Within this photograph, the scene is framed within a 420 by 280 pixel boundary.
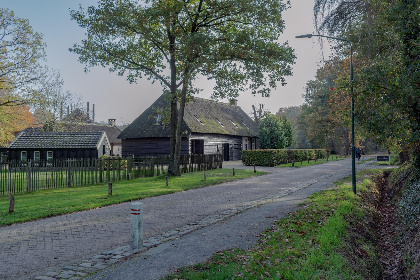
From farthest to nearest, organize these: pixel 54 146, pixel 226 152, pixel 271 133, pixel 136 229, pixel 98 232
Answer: pixel 271 133 < pixel 226 152 < pixel 54 146 < pixel 98 232 < pixel 136 229

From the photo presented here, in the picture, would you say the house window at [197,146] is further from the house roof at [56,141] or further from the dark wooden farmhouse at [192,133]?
the house roof at [56,141]

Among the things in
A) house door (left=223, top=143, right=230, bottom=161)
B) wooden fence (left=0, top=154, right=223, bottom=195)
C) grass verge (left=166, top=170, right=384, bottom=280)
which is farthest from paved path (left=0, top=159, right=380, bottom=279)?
house door (left=223, top=143, right=230, bottom=161)

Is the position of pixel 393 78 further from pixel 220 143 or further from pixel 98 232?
pixel 220 143

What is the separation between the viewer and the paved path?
5629 mm

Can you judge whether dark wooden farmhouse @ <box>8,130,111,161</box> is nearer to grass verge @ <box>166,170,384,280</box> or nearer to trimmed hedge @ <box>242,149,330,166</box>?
trimmed hedge @ <box>242,149,330,166</box>

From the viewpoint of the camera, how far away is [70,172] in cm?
1597

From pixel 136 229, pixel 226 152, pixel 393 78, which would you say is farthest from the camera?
pixel 226 152

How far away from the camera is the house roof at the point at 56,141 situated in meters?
29.7

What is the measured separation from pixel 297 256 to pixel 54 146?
28750 millimetres

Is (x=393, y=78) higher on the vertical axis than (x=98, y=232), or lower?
higher

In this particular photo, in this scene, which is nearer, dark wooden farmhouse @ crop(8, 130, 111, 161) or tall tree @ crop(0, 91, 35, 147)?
tall tree @ crop(0, 91, 35, 147)

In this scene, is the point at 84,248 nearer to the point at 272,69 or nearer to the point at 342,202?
the point at 342,202

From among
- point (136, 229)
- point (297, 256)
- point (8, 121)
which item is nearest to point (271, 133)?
point (8, 121)

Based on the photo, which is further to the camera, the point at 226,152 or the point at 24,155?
the point at 226,152
